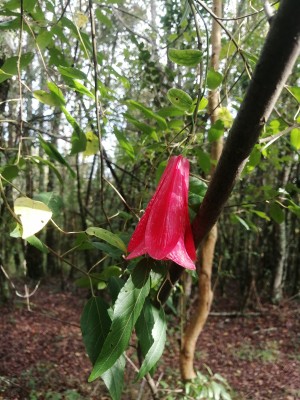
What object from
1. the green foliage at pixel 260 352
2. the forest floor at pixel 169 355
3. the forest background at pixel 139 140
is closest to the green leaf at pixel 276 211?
the forest background at pixel 139 140

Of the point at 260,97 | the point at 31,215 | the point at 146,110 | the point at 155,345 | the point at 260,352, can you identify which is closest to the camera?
the point at 260,97

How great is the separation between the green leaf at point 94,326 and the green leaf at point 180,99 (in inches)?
13.9

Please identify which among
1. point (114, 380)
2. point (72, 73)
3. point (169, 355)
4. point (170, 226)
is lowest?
point (169, 355)

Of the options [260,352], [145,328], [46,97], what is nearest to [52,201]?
[46,97]

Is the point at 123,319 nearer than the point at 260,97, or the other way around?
the point at 260,97

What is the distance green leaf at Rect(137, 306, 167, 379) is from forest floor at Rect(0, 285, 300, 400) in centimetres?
142

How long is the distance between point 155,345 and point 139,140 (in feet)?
2.77

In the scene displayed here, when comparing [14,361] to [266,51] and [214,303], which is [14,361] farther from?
[266,51]

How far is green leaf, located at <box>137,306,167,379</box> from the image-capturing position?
57 centimetres

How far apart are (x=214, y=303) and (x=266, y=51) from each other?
4.49m

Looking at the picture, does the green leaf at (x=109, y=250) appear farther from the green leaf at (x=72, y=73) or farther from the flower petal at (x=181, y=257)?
the green leaf at (x=72, y=73)

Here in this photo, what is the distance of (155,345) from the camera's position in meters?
0.60

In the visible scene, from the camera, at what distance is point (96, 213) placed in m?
5.57

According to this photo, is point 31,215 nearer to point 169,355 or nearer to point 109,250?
point 109,250
